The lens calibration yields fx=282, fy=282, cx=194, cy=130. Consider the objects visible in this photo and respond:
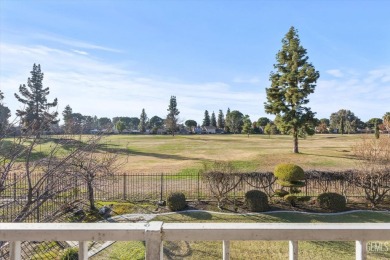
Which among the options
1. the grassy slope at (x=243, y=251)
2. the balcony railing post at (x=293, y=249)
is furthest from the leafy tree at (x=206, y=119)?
the balcony railing post at (x=293, y=249)

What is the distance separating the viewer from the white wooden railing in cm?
151

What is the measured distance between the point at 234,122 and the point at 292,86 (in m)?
59.8

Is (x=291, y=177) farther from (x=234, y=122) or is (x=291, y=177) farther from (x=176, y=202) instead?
(x=234, y=122)

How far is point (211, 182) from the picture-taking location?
585 inches

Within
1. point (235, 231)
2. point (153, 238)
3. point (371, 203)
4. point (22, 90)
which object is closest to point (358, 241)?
point (235, 231)

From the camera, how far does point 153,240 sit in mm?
1528

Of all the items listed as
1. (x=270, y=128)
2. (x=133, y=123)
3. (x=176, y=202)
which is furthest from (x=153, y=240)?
(x=133, y=123)

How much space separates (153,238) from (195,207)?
43.2 ft

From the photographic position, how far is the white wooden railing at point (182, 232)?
1510 mm

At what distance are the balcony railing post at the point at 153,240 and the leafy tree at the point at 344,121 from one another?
85.1m

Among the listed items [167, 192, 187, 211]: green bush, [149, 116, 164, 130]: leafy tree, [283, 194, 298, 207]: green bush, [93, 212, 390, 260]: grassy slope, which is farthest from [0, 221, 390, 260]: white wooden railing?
[149, 116, 164, 130]: leafy tree

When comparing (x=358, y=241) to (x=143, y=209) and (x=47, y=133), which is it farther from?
(x=143, y=209)

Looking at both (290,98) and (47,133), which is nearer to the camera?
(47,133)

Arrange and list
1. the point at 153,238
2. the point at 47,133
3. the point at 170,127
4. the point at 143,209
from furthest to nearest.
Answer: the point at 170,127 < the point at 143,209 < the point at 47,133 < the point at 153,238
